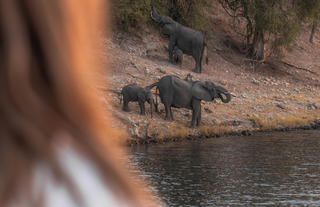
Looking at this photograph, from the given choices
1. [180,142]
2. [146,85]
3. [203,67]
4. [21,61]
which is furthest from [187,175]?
[21,61]

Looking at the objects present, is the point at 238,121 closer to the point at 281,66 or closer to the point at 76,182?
the point at 281,66

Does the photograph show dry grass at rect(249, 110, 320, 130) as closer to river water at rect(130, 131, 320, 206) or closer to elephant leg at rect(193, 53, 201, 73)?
river water at rect(130, 131, 320, 206)

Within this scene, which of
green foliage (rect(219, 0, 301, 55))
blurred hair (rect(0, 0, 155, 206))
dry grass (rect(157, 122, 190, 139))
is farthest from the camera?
green foliage (rect(219, 0, 301, 55))

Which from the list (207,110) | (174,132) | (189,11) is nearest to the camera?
(174,132)

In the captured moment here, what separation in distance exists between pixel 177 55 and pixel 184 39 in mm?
921

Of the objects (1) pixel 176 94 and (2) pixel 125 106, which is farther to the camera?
(1) pixel 176 94

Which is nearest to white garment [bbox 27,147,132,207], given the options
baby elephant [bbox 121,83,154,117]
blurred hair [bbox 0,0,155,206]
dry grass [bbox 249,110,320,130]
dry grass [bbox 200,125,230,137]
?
blurred hair [bbox 0,0,155,206]

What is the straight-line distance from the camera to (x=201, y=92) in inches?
1140

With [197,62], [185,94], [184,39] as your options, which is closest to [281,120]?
[185,94]

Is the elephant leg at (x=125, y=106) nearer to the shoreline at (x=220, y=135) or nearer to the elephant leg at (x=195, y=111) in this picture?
the shoreline at (x=220, y=135)

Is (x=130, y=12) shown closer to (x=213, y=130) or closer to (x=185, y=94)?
(x=185, y=94)

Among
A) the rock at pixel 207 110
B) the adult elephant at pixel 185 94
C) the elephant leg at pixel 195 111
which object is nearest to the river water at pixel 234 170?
the elephant leg at pixel 195 111

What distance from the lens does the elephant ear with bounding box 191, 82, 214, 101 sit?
94.4 ft

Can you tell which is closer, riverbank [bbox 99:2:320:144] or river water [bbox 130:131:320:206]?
river water [bbox 130:131:320:206]
